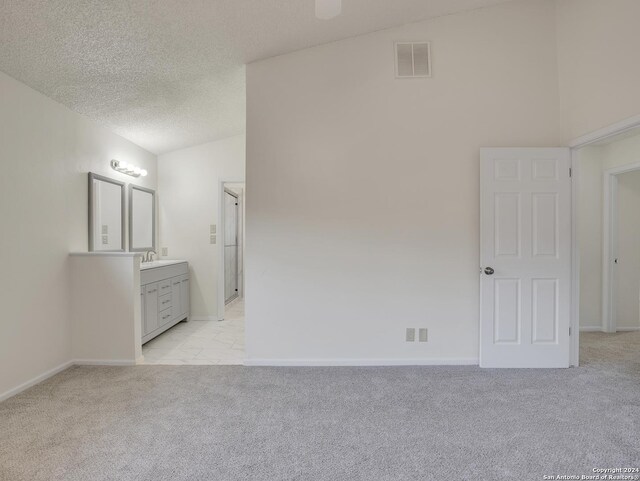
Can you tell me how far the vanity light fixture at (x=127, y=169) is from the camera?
392 cm

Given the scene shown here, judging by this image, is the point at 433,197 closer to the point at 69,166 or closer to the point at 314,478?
the point at 314,478

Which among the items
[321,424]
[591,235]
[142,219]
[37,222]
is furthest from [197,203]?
[591,235]

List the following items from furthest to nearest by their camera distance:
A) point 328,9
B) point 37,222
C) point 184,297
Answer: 1. point 184,297
2. point 37,222
3. point 328,9

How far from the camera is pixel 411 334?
321 cm

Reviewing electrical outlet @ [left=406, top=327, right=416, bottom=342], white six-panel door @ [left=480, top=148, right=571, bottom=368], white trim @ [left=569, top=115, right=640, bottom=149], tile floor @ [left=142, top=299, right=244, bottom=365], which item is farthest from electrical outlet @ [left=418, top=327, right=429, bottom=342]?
white trim @ [left=569, top=115, right=640, bottom=149]

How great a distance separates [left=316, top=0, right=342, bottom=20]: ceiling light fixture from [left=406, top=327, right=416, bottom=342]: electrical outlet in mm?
2756

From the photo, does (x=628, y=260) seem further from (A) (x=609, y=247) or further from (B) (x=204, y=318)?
(B) (x=204, y=318)

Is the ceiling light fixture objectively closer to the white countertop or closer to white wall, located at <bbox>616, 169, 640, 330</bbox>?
the white countertop

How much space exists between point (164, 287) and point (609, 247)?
5.45 meters

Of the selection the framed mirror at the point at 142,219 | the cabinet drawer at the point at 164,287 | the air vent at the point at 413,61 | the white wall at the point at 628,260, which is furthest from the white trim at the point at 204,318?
the white wall at the point at 628,260

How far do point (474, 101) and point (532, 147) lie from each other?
2.17 ft

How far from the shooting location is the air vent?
3.19 meters

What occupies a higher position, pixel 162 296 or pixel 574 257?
pixel 574 257

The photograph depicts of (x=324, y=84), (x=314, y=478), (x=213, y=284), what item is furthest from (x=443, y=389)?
(x=213, y=284)
